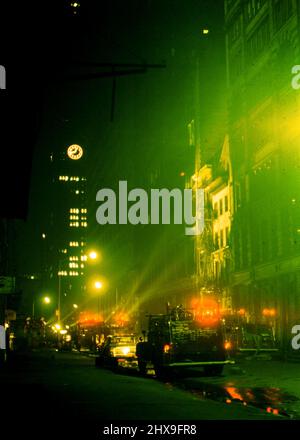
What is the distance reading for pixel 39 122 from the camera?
Answer: 12.0 meters

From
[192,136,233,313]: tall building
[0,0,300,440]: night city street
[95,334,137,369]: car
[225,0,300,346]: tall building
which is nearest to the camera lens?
[0,0,300,440]: night city street

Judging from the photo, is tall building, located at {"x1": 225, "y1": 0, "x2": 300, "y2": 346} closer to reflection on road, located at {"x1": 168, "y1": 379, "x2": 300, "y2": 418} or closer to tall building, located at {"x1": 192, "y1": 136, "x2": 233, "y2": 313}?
tall building, located at {"x1": 192, "y1": 136, "x2": 233, "y2": 313}

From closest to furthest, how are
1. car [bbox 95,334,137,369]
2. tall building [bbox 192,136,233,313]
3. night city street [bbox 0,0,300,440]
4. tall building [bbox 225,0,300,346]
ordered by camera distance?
1. night city street [bbox 0,0,300,440]
2. car [bbox 95,334,137,369]
3. tall building [bbox 225,0,300,346]
4. tall building [bbox 192,136,233,313]

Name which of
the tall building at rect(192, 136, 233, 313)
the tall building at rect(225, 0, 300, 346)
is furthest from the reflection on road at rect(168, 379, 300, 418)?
the tall building at rect(192, 136, 233, 313)

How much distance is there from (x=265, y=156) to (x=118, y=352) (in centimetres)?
2266

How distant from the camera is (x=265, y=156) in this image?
4956cm

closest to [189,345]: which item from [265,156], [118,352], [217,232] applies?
[118,352]

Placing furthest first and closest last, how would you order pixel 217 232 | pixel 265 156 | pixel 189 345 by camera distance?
pixel 217 232 < pixel 265 156 < pixel 189 345

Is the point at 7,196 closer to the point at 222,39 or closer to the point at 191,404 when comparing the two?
the point at 191,404

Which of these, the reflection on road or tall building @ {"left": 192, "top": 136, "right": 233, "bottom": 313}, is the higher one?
tall building @ {"left": 192, "top": 136, "right": 233, "bottom": 313}

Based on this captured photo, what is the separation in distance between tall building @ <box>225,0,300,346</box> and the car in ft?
40.7

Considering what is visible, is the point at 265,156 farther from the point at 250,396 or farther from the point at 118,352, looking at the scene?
the point at 250,396

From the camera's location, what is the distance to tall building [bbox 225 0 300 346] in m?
44.2

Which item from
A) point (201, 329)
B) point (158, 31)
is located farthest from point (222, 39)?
point (201, 329)
